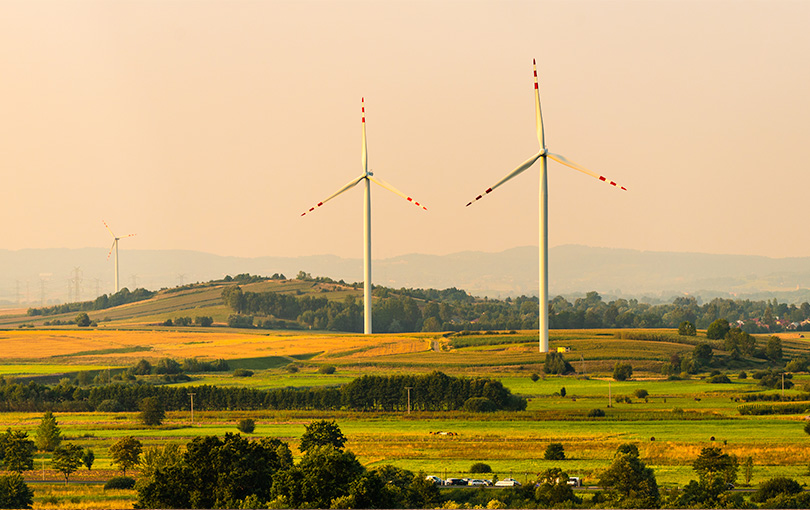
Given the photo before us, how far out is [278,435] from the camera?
119m

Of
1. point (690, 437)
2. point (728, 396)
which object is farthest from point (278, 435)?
point (728, 396)

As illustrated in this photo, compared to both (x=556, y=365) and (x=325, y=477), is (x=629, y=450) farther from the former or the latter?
(x=556, y=365)

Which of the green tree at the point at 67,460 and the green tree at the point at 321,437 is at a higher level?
the green tree at the point at 321,437

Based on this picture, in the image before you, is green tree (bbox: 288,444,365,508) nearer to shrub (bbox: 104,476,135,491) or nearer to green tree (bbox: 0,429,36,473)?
shrub (bbox: 104,476,135,491)

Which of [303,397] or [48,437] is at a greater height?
[303,397]

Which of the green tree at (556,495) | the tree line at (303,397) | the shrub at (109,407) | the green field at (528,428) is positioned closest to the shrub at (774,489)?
the green field at (528,428)

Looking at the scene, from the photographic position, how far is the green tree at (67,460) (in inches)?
3718

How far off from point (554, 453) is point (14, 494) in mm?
50680

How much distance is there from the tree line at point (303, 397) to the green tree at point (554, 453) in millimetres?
37451

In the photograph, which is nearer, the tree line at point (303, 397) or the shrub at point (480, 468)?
the shrub at point (480, 468)

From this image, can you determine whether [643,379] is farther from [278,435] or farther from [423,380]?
[278,435]

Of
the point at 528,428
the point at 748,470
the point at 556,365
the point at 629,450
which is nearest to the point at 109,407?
the point at 528,428

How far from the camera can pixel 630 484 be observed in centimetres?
8131

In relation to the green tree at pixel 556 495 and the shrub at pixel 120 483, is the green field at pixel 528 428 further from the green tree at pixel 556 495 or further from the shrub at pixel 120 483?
the green tree at pixel 556 495
